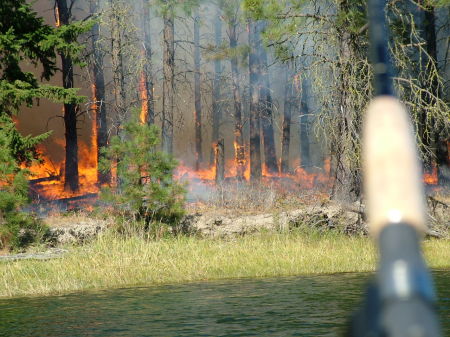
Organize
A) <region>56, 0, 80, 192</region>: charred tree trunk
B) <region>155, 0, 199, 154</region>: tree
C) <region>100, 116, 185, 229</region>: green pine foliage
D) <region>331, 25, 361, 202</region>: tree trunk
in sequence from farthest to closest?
<region>155, 0, 199, 154</region>: tree → <region>56, 0, 80, 192</region>: charred tree trunk → <region>331, 25, 361, 202</region>: tree trunk → <region>100, 116, 185, 229</region>: green pine foliage

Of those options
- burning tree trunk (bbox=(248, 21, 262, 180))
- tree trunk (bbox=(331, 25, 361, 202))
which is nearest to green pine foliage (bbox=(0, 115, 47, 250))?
tree trunk (bbox=(331, 25, 361, 202))

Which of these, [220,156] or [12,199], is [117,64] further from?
[220,156]

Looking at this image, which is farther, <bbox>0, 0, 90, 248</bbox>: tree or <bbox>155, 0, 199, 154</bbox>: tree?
<bbox>155, 0, 199, 154</bbox>: tree

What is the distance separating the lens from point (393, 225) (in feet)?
3.43

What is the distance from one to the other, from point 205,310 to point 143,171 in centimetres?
767

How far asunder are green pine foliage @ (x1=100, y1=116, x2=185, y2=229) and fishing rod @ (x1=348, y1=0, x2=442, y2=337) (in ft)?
58.2

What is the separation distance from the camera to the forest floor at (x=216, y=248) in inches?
626

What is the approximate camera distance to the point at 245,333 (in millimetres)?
10094

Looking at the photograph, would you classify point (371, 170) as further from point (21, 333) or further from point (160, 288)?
point (160, 288)

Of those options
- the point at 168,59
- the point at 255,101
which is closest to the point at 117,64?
the point at 168,59

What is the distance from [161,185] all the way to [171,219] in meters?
0.87

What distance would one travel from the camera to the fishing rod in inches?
38.1

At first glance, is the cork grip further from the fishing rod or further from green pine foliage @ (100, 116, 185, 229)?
green pine foliage @ (100, 116, 185, 229)

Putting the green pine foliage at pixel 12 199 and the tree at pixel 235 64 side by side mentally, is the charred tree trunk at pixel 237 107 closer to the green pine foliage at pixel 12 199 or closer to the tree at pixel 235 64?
the tree at pixel 235 64
